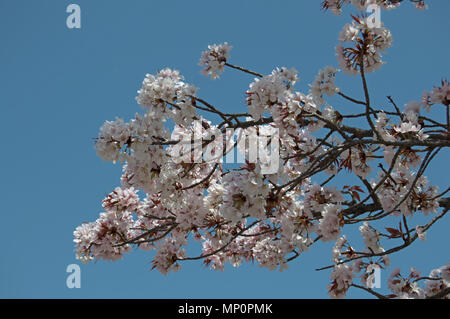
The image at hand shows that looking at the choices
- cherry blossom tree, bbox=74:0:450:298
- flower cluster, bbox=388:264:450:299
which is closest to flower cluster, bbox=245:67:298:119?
cherry blossom tree, bbox=74:0:450:298

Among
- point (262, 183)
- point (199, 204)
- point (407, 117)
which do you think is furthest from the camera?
point (199, 204)

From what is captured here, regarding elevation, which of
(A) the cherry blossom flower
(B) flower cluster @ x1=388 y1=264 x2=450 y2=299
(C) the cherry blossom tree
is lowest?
(B) flower cluster @ x1=388 y1=264 x2=450 y2=299

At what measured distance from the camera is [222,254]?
691cm

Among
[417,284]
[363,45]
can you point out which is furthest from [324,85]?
[417,284]

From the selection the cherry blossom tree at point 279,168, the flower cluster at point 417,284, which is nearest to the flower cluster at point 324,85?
the cherry blossom tree at point 279,168

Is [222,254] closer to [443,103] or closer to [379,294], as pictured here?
[379,294]

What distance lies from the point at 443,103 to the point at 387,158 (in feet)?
2.79

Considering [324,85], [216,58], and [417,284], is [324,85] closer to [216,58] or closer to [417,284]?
[216,58]

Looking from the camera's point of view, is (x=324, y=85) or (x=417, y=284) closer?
(x=324, y=85)

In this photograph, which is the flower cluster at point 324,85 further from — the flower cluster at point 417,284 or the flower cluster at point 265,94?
the flower cluster at point 417,284
